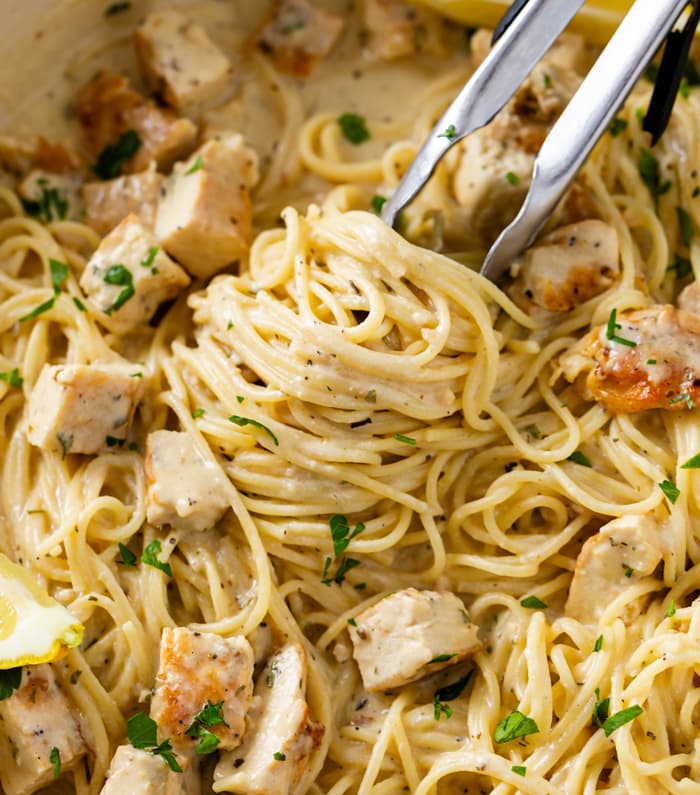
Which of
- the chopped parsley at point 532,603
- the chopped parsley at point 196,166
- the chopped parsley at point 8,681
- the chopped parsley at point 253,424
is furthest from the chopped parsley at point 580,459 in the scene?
the chopped parsley at point 8,681

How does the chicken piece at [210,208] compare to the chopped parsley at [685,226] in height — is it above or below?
above

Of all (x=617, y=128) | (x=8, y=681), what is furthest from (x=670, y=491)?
(x=8, y=681)

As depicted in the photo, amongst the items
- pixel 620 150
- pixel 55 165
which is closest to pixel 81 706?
pixel 55 165

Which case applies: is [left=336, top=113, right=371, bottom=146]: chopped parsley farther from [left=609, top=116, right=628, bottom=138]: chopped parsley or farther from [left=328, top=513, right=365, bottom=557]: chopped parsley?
[left=328, top=513, right=365, bottom=557]: chopped parsley

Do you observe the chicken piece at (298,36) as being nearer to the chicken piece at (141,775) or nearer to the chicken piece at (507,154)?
the chicken piece at (507,154)

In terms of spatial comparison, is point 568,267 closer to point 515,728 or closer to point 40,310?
point 515,728

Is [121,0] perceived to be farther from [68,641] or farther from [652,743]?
[652,743]
